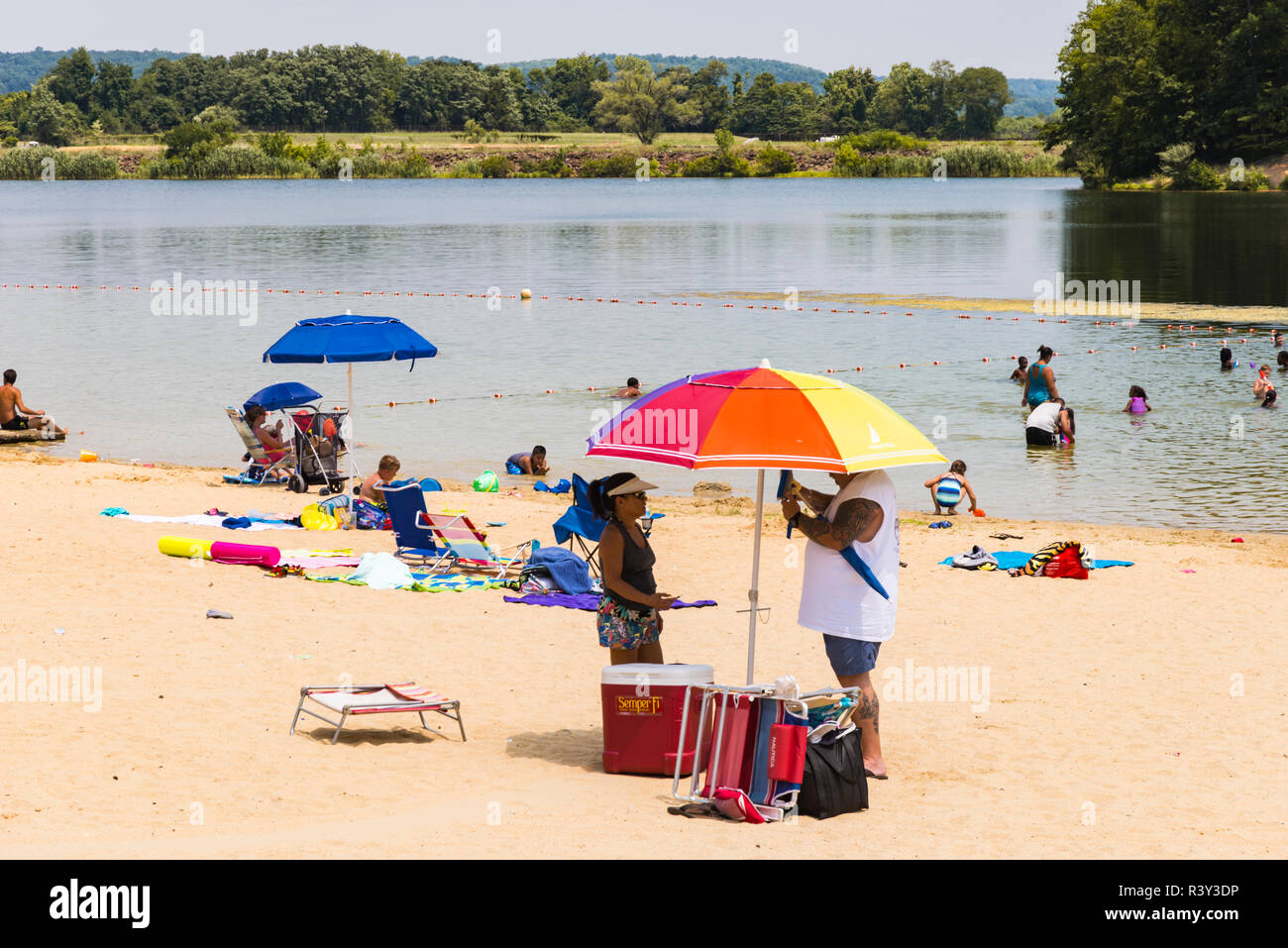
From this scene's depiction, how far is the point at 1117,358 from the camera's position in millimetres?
29641

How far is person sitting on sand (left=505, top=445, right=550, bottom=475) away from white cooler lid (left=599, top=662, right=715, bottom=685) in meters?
11.8

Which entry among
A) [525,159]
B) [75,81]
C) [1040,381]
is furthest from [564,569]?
[75,81]

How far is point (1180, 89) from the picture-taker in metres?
106

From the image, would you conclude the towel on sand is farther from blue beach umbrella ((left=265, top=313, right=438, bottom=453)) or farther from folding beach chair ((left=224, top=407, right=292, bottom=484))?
folding beach chair ((left=224, top=407, right=292, bottom=484))

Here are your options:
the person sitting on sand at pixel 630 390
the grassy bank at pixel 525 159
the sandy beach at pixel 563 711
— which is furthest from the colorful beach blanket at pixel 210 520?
the grassy bank at pixel 525 159

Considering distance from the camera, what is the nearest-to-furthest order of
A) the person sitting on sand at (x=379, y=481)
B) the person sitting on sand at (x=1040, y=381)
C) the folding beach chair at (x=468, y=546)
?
the folding beach chair at (x=468, y=546), the person sitting on sand at (x=379, y=481), the person sitting on sand at (x=1040, y=381)

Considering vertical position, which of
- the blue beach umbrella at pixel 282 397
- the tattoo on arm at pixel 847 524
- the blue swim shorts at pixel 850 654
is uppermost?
the blue beach umbrella at pixel 282 397

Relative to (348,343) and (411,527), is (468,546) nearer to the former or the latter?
(411,527)

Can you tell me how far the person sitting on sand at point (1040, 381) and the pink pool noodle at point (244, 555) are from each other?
13541 millimetres

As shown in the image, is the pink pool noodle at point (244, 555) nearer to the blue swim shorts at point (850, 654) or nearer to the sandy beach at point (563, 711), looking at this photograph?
the sandy beach at point (563, 711)

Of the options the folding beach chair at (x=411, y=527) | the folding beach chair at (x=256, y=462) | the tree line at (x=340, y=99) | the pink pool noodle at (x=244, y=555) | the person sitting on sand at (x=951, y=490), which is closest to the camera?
the pink pool noodle at (x=244, y=555)

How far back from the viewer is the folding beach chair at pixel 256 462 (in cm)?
1750
